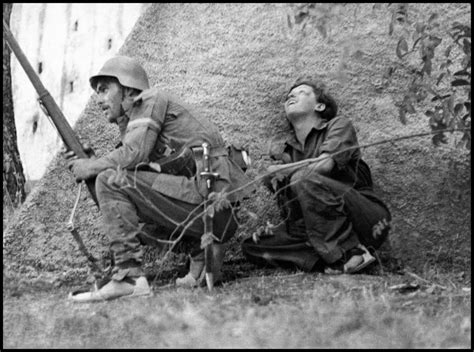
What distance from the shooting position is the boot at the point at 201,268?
7059 mm

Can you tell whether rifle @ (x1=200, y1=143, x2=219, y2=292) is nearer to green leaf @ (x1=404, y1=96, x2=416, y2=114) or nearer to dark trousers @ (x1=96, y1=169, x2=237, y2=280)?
dark trousers @ (x1=96, y1=169, x2=237, y2=280)

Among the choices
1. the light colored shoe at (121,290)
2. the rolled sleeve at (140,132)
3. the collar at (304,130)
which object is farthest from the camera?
the collar at (304,130)

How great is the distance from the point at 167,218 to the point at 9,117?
416 centimetres

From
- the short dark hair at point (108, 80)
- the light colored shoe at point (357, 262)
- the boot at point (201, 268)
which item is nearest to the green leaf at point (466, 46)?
the light colored shoe at point (357, 262)

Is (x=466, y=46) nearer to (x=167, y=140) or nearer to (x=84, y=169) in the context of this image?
(x=167, y=140)

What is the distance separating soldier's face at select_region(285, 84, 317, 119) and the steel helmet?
1133mm

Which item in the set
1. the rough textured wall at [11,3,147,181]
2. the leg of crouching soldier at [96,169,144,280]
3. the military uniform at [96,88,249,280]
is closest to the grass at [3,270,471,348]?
the leg of crouching soldier at [96,169,144,280]

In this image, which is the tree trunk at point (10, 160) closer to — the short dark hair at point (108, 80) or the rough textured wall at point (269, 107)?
the rough textured wall at point (269, 107)

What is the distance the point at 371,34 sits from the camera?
27.4 feet

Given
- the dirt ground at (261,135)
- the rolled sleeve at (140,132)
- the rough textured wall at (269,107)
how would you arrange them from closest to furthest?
the rolled sleeve at (140,132), the dirt ground at (261,135), the rough textured wall at (269,107)

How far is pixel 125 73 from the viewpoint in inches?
280

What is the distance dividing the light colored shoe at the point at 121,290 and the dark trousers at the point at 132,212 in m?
0.05

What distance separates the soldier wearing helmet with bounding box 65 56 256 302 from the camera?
669 cm

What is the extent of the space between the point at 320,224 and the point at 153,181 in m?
1.24
